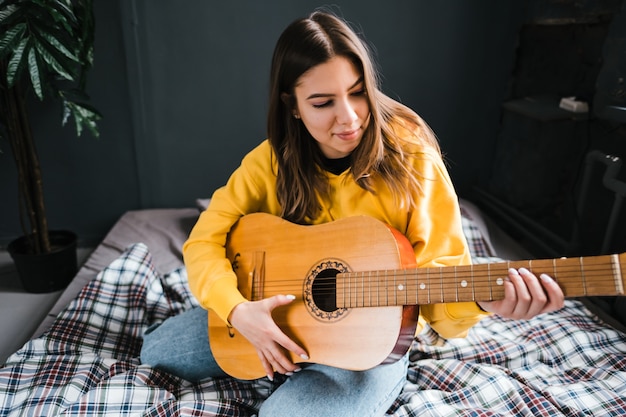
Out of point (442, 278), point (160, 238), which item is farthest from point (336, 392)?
point (160, 238)

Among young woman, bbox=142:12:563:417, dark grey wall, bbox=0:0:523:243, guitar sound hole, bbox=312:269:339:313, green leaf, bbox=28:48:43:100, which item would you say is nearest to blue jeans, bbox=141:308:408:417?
young woman, bbox=142:12:563:417

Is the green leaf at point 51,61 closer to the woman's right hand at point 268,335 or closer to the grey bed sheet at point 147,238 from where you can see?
the grey bed sheet at point 147,238

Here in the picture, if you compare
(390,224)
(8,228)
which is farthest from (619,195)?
(8,228)

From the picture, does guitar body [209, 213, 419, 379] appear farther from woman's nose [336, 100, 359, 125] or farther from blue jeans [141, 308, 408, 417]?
woman's nose [336, 100, 359, 125]

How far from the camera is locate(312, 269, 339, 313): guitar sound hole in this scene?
3.29ft

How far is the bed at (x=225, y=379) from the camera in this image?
109 cm

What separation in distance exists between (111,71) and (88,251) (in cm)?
86

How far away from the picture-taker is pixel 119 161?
2209 millimetres

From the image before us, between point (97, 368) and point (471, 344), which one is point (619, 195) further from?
point (97, 368)

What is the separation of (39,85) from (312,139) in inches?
36.4

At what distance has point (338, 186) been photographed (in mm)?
1139

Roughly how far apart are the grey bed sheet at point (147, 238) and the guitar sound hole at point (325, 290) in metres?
0.97

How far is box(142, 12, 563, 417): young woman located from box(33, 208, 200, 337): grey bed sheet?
2.45 feet

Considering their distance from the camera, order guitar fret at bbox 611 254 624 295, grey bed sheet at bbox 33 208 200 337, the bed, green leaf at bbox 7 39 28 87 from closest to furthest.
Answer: guitar fret at bbox 611 254 624 295, the bed, green leaf at bbox 7 39 28 87, grey bed sheet at bbox 33 208 200 337
